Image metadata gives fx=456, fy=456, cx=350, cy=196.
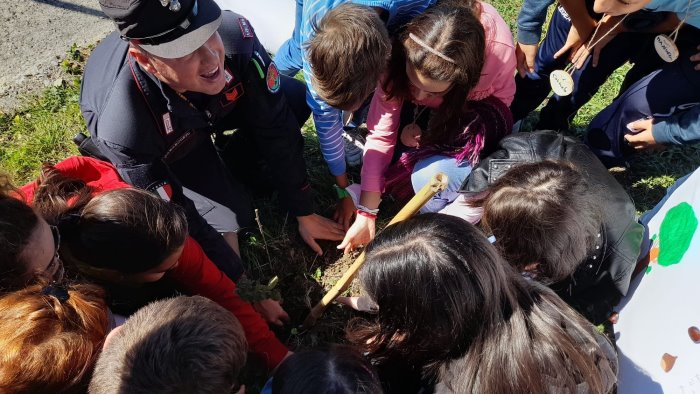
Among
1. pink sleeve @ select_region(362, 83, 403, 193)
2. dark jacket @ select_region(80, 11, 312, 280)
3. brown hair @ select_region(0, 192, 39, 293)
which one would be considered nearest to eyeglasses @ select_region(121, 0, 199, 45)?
dark jacket @ select_region(80, 11, 312, 280)

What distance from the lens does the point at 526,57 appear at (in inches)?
108

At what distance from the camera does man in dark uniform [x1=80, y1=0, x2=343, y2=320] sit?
4.85ft

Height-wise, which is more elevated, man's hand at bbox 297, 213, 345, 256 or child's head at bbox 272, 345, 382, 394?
child's head at bbox 272, 345, 382, 394

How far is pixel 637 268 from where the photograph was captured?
2.00 meters

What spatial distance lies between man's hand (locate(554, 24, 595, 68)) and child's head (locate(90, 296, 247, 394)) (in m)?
2.37

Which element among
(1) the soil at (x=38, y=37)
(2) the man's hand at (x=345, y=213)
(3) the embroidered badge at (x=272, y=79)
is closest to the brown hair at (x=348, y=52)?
(3) the embroidered badge at (x=272, y=79)

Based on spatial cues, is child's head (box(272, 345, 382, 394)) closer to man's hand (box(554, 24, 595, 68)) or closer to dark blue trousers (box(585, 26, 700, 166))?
dark blue trousers (box(585, 26, 700, 166))

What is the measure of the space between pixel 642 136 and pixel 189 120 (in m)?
2.25

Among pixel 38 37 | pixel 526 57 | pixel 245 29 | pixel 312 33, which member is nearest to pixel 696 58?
pixel 526 57

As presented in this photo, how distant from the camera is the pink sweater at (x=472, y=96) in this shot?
2.13 metres

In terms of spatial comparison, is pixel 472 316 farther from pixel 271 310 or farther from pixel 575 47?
pixel 575 47

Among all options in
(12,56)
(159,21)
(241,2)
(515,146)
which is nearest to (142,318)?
(159,21)

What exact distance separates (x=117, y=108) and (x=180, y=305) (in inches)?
31.9

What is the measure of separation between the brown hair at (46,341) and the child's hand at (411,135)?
1731mm
